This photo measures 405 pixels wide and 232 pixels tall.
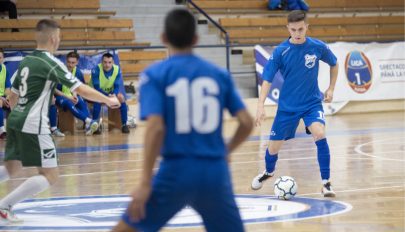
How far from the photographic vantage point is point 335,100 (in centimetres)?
2006

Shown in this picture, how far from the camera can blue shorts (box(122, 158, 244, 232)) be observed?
141 inches

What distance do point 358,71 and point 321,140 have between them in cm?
1293

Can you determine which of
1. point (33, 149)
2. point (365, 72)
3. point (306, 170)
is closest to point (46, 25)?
point (33, 149)

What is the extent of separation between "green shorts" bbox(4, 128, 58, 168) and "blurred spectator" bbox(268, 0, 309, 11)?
52.0ft

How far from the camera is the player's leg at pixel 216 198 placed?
3.60m

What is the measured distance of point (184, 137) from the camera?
3625mm

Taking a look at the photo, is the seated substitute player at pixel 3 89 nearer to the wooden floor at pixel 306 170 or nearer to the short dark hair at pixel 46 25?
the wooden floor at pixel 306 170

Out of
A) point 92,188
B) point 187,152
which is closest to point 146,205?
point 187,152

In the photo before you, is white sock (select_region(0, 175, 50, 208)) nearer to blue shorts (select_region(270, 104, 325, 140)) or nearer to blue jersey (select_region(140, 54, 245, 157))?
blue shorts (select_region(270, 104, 325, 140))

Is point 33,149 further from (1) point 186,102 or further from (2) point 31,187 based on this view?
(1) point 186,102

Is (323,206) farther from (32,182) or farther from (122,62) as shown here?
(122,62)

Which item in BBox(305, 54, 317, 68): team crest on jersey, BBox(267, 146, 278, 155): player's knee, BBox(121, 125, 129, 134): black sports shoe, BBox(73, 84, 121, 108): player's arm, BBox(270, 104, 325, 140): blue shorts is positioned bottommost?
BBox(121, 125, 129, 134): black sports shoe

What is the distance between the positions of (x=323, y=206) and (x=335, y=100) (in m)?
13.2

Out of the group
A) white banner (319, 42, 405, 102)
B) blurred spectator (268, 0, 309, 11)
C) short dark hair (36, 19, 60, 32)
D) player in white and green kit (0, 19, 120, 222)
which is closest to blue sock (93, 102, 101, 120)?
white banner (319, 42, 405, 102)
